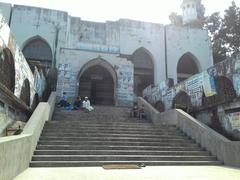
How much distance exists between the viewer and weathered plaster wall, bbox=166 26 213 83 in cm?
2455

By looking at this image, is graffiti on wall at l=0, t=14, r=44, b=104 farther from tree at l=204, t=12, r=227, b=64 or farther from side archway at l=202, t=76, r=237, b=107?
tree at l=204, t=12, r=227, b=64

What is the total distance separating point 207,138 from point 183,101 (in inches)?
226

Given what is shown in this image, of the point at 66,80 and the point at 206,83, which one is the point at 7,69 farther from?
the point at 206,83

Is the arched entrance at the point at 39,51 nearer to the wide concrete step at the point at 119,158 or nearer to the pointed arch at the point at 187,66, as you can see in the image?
the pointed arch at the point at 187,66

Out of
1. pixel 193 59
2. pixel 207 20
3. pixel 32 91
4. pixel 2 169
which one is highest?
pixel 207 20

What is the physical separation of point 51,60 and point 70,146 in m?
15.4

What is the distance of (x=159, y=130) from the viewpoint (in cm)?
1041

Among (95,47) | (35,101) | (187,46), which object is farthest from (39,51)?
(187,46)

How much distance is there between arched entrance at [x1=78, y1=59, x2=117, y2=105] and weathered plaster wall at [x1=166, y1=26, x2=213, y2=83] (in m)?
6.92

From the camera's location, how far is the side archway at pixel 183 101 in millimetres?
13508

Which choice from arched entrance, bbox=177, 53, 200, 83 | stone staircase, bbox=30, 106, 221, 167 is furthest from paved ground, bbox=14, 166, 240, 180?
arched entrance, bbox=177, 53, 200, 83

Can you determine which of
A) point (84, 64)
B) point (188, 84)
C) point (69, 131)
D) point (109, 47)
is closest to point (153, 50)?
point (109, 47)

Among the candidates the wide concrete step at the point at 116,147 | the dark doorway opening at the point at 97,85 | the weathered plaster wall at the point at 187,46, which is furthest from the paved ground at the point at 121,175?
the weathered plaster wall at the point at 187,46

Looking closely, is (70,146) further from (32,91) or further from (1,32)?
(32,91)
